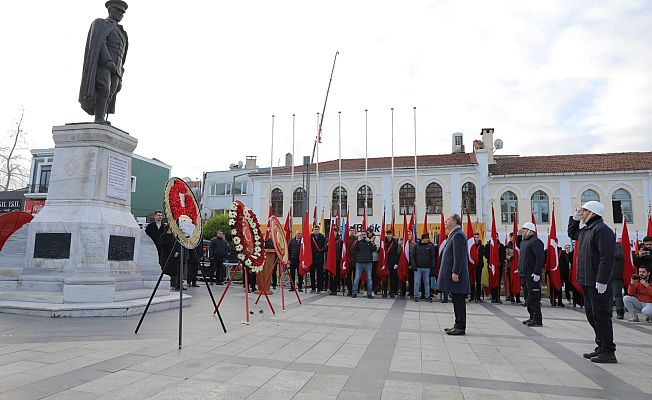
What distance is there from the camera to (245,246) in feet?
25.4

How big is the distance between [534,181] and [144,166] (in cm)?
3399

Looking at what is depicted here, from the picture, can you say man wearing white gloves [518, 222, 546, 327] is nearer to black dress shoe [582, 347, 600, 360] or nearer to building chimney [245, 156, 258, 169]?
black dress shoe [582, 347, 600, 360]

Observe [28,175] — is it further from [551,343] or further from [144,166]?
[551,343]

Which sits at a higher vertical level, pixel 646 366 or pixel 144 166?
pixel 144 166

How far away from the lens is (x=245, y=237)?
780 cm

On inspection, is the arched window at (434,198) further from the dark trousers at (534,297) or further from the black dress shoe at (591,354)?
the black dress shoe at (591,354)

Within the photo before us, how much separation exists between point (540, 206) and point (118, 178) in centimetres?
3126

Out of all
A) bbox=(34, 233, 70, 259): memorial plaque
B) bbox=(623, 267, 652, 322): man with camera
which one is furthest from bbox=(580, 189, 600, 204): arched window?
bbox=(34, 233, 70, 259): memorial plaque

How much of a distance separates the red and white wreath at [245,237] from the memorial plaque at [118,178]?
272 centimetres

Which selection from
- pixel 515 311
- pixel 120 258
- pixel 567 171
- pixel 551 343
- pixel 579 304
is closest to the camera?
pixel 551 343

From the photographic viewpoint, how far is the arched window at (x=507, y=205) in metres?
32.6

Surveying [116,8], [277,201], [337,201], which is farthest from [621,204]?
[116,8]

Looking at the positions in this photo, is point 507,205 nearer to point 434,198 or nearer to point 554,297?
point 434,198

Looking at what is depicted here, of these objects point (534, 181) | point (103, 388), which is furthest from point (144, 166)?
point (103, 388)
